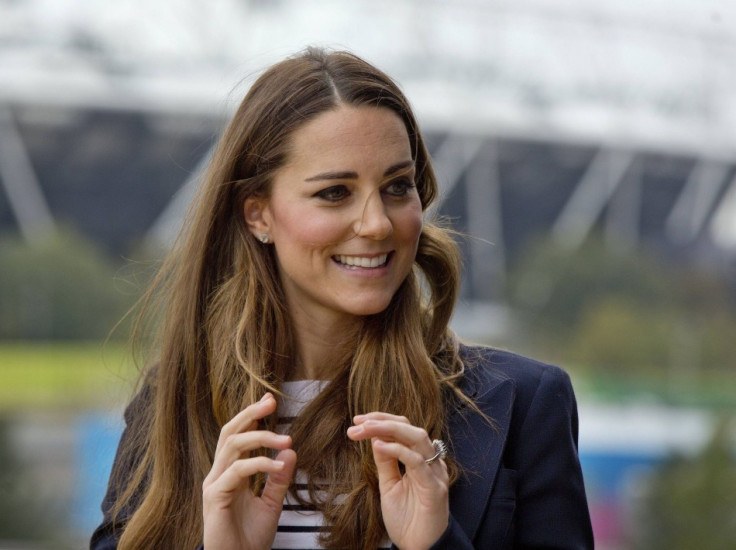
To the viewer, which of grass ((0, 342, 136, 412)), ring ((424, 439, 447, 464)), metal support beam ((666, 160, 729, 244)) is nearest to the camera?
ring ((424, 439, 447, 464))

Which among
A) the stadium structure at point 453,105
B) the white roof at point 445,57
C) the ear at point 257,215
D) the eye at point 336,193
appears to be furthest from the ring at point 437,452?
A: the white roof at point 445,57

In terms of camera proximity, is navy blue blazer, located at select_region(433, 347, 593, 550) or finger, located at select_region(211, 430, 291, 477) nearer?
finger, located at select_region(211, 430, 291, 477)

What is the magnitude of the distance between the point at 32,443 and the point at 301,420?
6.18m

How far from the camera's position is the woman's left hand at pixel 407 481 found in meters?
1.82

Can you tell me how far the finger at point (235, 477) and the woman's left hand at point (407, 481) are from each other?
0.49 feet

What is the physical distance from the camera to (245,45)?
11.6 metres

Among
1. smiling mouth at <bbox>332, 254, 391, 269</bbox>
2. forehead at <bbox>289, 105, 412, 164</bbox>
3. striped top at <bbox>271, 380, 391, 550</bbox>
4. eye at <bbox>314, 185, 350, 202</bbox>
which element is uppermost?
forehead at <bbox>289, 105, 412, 164</bbox>

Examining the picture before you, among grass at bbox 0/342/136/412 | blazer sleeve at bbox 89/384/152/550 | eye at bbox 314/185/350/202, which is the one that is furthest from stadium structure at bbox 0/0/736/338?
eye at bbox 314/185/350/202

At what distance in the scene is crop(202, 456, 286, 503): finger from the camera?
1.87 metres

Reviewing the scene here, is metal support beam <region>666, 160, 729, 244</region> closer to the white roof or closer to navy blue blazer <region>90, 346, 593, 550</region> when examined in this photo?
the white roof

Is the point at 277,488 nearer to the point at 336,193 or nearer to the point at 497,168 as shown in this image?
the point at 336,193

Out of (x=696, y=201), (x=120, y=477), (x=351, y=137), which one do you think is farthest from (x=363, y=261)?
(x=696, y=201)

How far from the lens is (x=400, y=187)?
218 cm

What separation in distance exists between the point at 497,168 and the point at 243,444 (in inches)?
457
